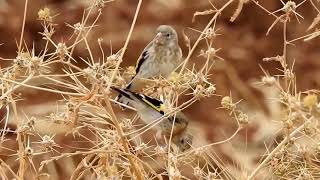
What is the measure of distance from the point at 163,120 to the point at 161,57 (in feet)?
1.25

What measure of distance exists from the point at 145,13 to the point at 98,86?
6.19 ft

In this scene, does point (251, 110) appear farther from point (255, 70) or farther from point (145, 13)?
point (145, 13)

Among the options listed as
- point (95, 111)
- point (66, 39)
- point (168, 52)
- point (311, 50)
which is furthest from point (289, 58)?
point (95, 111)

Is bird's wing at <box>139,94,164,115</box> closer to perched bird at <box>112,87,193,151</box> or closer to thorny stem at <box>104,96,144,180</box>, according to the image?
perched bird at <box>112,87,193,151</box>

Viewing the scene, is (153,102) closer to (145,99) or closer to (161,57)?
(145,99)

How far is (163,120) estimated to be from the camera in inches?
61.9

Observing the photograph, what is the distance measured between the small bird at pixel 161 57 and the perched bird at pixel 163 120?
214mm

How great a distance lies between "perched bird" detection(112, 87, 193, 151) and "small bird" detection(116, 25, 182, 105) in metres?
Result: 0.21

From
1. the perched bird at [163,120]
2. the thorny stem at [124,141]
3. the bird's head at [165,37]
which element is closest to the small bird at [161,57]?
the bird's head at [165,37]

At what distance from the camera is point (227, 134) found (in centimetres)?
288

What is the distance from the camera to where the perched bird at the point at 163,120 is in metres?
1.50

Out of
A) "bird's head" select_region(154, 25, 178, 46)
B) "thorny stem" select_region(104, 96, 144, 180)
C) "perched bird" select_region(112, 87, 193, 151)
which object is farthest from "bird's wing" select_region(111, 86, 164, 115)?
"bird's head" select_region(154, 25, 178, 46)

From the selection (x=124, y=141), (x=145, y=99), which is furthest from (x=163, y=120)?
(x=124, y=141)

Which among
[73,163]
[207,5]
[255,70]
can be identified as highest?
[207,5]
